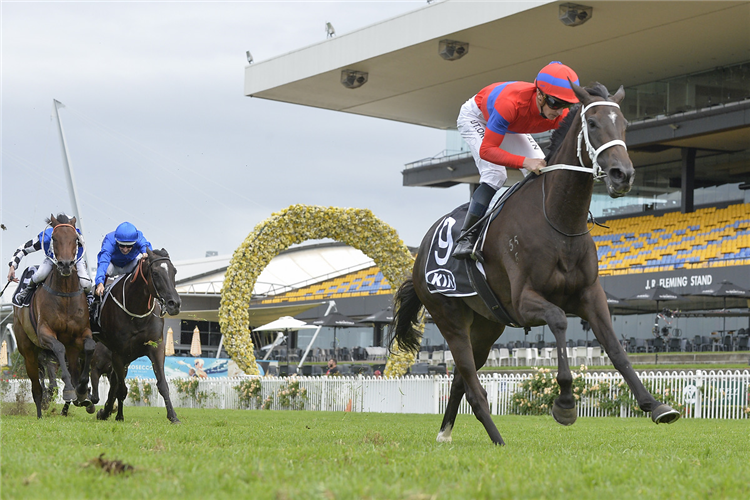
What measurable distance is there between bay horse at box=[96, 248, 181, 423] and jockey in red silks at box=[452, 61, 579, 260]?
4602 mm

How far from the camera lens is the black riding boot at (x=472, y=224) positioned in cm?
668

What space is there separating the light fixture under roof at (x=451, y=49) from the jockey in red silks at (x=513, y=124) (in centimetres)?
2370

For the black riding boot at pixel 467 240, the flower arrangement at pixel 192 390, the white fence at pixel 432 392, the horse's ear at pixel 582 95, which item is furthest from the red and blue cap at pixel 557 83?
the flower arrangement at pixel 192 390

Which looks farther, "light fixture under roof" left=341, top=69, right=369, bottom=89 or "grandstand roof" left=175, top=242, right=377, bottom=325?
"grandstand roof" left=175, top=242, right=377, bottom=325

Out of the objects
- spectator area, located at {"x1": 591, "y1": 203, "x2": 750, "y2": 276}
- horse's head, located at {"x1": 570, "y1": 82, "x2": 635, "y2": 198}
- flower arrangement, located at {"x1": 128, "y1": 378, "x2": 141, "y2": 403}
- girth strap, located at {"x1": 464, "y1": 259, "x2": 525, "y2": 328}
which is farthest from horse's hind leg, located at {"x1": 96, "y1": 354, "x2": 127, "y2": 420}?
spectator area, located at {"x1": 591, "y1": 203, "x2": 750, "y2": 276}

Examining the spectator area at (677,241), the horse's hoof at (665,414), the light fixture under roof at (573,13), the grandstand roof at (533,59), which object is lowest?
the horse's hoof at (665,414)

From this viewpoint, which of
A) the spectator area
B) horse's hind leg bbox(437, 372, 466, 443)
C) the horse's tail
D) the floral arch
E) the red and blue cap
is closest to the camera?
the red and blue cap

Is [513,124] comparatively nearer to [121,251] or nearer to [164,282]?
[164,282]

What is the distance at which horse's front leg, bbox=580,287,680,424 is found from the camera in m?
5.18

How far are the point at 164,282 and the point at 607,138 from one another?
5.88 metres

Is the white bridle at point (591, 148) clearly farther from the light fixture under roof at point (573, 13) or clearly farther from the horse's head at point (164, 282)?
the light fixture under roof at point (573, 13)

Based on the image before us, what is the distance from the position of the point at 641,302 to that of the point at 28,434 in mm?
26077

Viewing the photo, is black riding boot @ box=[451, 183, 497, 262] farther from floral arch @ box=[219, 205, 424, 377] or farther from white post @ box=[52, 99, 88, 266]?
white post @ box=[52, 99, 88, 266]

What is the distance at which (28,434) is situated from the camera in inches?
252
